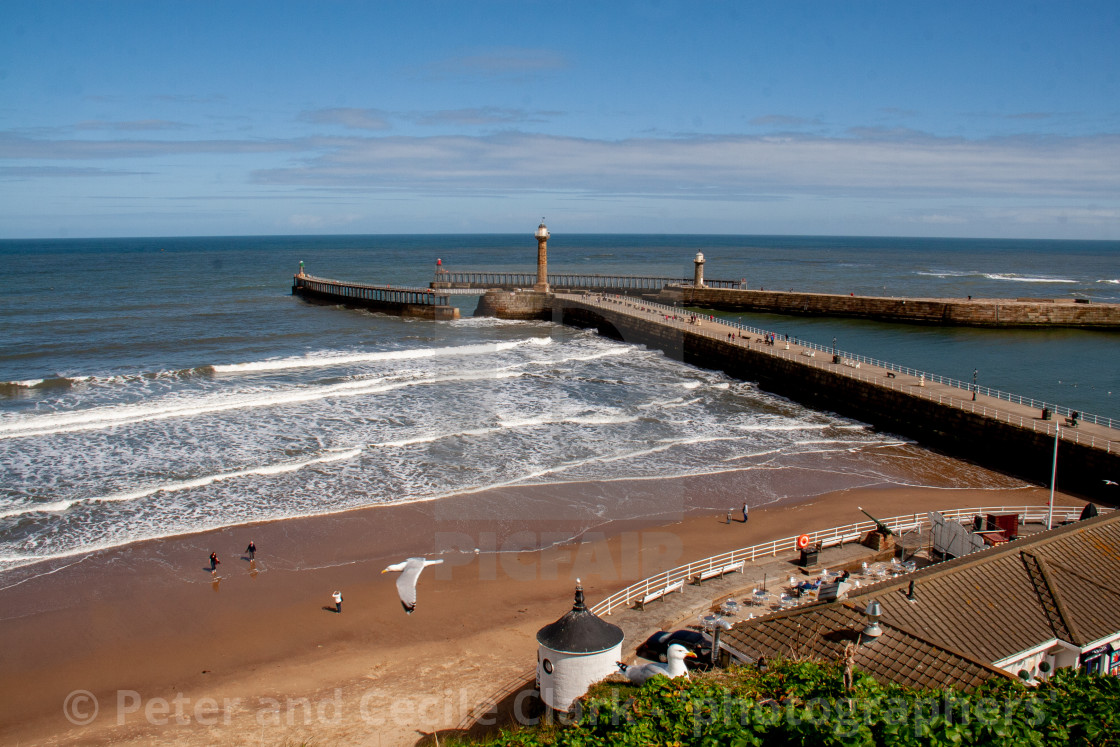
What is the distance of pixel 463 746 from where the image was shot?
9.83 metres

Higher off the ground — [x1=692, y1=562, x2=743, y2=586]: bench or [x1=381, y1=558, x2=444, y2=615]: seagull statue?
[x1=692, y1=562, x2=743, y2=586]: bench

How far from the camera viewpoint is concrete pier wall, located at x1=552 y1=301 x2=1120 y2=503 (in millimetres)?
22094

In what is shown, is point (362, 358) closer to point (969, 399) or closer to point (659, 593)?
point (969, 399)

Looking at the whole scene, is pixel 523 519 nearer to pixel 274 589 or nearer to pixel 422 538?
pixel 422 538

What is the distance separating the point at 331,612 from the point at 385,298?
5393 centimetres

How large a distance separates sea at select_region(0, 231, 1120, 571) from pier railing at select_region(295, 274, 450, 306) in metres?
4.33

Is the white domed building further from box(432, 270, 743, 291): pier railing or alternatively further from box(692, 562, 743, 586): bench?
box(432, 270, 743, 291): pier railing

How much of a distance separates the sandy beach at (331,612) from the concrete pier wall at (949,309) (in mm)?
39914

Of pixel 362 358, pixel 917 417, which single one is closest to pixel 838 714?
pixel 917 417

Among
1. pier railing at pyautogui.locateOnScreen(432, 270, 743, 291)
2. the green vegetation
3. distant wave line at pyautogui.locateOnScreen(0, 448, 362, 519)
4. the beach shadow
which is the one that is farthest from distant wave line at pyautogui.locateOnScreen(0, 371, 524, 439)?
pier railing at pyautogui.locateOnScreen(432, 270, 743, 291)

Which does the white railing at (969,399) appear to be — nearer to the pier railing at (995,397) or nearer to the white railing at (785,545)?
the pier railing at (995,397)

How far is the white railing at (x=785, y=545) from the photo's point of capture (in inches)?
571

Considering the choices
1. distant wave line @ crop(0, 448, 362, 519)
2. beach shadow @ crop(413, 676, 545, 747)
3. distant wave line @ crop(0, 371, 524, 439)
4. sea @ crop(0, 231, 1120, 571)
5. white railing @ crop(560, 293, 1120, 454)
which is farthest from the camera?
distant wave line @ crop(0, 371, 524, 439)

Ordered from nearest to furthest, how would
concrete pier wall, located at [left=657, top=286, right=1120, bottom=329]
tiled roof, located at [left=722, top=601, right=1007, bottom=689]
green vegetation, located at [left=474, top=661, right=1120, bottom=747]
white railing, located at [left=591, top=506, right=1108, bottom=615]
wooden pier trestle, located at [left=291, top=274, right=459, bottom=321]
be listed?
green vegetation, located at [left=474, top=661, right=1120, bottom=747] < tiled roof, located at [left=722, top=601, right=1007, bottom=689] < white railing, located at [left=591, top=506, right=1108, bottom=615] < concrete pier wall, located at [left=657, top=286, right=1120, bottom=329] < wooden pier trestle, located at [left=291, top=274, right=459, bottom=321]
